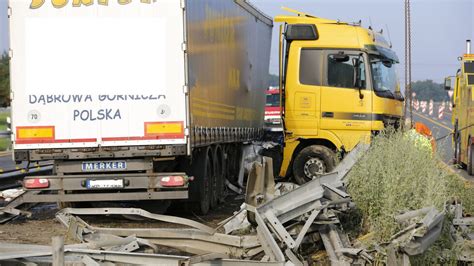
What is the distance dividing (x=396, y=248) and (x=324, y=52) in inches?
415

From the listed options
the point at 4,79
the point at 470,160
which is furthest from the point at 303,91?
the point at 4,79

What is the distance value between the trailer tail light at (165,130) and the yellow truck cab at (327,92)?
6.04 meters

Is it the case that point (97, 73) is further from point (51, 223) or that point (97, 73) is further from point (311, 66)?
point (311, 66)

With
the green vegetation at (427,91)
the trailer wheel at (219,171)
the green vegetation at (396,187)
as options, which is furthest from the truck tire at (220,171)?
the green vegetation at (427,91)

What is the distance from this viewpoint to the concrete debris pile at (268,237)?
707cm

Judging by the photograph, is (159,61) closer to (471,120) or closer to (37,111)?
(37,111)

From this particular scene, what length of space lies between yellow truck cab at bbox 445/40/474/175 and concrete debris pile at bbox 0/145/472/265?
49.2 ft

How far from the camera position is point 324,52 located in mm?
17344

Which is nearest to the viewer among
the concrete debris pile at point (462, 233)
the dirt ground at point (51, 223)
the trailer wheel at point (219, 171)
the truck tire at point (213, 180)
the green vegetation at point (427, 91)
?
the concrete debris pile at point (462, 233)

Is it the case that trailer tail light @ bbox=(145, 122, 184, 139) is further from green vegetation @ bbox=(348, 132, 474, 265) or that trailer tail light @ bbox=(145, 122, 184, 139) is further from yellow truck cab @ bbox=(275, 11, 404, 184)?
yellow truck cab @ bbox=(275, 11, 404, 184)

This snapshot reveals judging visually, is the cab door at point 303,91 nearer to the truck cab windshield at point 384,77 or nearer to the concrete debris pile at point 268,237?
the truck cab windshield at point 384,77

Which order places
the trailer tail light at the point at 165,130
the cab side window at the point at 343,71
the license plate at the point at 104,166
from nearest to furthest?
the trailer tail light at the point at 165,130 < the license plate at the point at 104,166 < the cab side window at the point at 343,71

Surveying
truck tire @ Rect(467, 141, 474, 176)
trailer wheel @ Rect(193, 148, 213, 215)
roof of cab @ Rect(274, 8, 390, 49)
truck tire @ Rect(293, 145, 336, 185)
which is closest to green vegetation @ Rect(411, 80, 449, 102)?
truck tire @ Rect(467, 141, 474, 176)

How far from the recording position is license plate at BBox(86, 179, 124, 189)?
1164 centimetres
